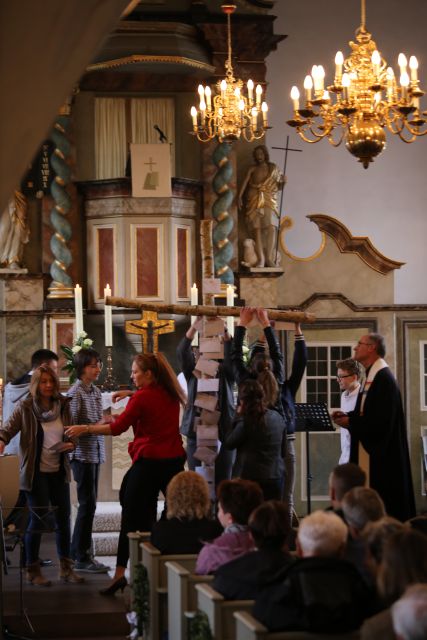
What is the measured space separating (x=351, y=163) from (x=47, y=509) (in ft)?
26.4

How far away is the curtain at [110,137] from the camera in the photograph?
1275 cm

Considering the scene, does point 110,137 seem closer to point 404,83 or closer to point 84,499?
point 404,83

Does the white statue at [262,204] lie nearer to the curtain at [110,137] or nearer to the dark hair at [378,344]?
the curtain at [110,137]

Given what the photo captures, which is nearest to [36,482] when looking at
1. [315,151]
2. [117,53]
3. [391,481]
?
[391,481]

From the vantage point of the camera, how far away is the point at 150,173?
1223 cm

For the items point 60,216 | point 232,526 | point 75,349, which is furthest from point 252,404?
point 60,216

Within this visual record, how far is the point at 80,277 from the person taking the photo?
12734mm

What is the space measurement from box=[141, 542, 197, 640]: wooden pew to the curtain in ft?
25.6

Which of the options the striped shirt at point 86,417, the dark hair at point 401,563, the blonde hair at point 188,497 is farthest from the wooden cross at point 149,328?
the dark hair at point 401,563

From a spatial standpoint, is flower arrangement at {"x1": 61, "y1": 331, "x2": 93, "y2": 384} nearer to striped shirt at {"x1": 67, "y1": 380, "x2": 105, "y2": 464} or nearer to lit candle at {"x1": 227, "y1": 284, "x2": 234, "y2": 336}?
lit candle at {"x1": 227, "y1": 284, "x2": 234, "y2": 336}

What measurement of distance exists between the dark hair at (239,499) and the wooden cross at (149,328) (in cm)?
730

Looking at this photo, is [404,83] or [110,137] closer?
→ [404,83]

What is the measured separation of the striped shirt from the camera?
7.79 meters

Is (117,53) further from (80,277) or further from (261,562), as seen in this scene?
(261,562)
